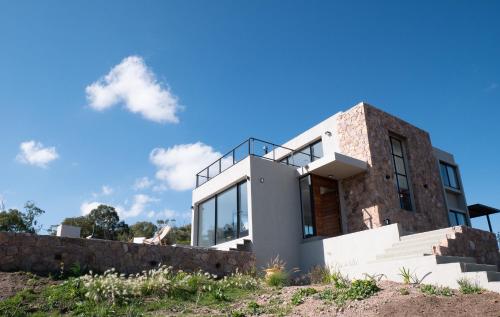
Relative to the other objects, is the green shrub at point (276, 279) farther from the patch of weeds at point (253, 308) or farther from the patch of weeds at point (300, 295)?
the patch of weeds at point (253, 308)

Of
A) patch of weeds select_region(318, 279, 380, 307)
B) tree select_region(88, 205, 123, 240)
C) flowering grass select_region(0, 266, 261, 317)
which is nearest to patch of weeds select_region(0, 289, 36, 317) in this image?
flowering grass select_region(0, 266, 261, 317)

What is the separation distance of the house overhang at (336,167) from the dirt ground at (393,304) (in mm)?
6453

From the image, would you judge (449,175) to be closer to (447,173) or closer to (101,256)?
(447,173)

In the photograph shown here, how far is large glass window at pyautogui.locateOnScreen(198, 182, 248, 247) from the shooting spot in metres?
13.4

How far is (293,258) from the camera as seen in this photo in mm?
12914

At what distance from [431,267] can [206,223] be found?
10.5 m

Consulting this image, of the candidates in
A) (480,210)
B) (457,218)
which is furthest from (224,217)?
(480,210)

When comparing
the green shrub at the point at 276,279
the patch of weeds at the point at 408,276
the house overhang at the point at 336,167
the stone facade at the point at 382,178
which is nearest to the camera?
the patch of weeds at the point at 408,276

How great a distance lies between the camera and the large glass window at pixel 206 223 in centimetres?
1525

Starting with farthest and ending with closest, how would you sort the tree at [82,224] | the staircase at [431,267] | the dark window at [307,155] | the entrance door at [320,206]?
the tree at [82,224] → the dark window at [307,155] → the entrance door at [320,206] → the staircase at [431,267]

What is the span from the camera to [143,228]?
3975cm

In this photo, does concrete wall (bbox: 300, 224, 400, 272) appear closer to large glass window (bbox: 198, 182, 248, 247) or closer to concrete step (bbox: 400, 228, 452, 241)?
concrete step (bbox: 400, 228, 452, 241)

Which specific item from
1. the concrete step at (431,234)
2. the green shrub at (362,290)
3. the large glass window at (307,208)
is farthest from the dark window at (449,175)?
the green shrub at (362,290)

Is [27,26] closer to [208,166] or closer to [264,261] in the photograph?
[208,166]
